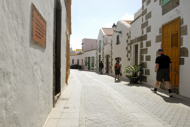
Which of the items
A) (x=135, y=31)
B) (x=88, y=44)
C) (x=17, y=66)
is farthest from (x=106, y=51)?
(x=88, y=44)

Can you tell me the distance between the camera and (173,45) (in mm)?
6008

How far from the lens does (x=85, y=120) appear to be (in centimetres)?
324

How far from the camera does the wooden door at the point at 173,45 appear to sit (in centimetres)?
567

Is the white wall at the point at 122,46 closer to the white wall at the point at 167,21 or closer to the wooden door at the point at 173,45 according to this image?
the white wall at the point at 167,21

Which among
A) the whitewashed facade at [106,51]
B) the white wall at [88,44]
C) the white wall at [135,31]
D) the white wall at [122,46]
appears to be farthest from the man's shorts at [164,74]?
the white wall at [88,44]

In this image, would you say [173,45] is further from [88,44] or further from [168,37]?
[88,44]

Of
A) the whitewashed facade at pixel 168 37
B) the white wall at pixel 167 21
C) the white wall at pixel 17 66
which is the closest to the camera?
the white wall at pixel 17 66

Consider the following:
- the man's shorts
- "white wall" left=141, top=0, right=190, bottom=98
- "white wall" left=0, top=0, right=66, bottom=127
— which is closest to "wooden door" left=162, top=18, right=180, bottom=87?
"white wall" left=141, top=0, right=190, bottom=98

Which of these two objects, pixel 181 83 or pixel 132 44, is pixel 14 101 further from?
pixel 132 44

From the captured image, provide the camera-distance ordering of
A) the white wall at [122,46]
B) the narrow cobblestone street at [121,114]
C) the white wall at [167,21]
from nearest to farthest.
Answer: the narrow cobblestone street at [121,114], the white wall at [167,21], the white wall at [122,46]

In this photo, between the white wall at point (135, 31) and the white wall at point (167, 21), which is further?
the white wall at point (135, 31)

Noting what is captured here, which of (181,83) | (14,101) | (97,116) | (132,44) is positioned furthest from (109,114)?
(132,44)

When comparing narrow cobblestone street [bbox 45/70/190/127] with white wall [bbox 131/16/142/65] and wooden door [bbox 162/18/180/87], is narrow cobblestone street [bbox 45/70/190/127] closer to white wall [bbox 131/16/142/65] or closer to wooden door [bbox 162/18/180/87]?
wooden door [bbox 162/18/180/87]

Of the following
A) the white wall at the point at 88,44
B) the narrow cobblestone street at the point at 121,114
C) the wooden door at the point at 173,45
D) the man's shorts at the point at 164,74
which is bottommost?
the narrow cobblestone street at the point at 121,114
